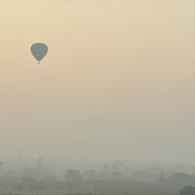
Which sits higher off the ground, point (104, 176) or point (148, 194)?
point (104, 176)

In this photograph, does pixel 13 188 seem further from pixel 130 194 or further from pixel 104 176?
pixel 104 176

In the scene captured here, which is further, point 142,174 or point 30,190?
point 142,174

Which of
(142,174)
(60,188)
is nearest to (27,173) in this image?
(142,174)

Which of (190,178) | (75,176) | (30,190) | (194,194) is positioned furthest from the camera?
(75,176)

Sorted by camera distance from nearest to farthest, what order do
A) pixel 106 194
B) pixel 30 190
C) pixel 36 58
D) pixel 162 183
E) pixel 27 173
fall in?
1. pixel 106 194
2. pixel 36 58
3. pixel 30 190
4. pixel 162 183
5. pixel 27 173

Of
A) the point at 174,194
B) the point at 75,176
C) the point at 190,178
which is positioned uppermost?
the point at 75,176
